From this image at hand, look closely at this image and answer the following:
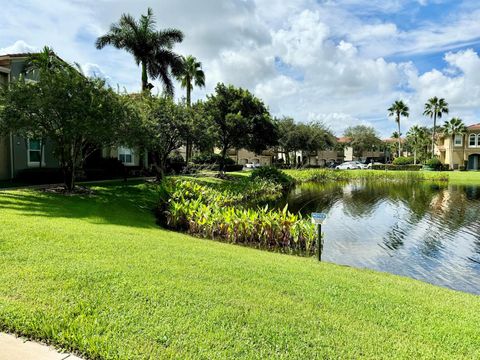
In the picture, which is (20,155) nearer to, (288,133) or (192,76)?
(192,76)

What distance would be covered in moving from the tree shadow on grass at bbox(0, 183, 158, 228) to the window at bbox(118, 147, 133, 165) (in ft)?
38.6

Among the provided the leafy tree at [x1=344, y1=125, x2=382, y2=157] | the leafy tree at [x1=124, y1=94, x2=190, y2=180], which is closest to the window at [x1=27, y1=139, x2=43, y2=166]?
the leafy tree at [x1=124, y1=94, x2=190, y2=180]

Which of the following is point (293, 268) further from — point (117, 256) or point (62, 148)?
point (62, 148)

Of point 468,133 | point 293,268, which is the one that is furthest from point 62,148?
point 468,133

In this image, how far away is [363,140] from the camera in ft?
302

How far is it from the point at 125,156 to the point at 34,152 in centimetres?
932

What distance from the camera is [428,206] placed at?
2319 cm

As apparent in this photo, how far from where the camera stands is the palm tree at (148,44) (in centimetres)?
2859

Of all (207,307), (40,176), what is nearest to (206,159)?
(40,176)

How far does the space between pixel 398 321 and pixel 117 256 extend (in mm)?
4785

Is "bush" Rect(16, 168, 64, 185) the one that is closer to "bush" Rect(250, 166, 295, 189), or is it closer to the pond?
the pond

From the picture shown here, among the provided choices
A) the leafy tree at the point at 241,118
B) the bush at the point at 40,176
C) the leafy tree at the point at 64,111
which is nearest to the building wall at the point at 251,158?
the leafy tree at the point at 241,118

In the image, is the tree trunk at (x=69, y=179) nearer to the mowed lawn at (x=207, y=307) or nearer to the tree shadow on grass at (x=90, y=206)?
the tree shadow on grass at (x=90, y=206)

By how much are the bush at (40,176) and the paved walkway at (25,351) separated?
18025 millimetres
